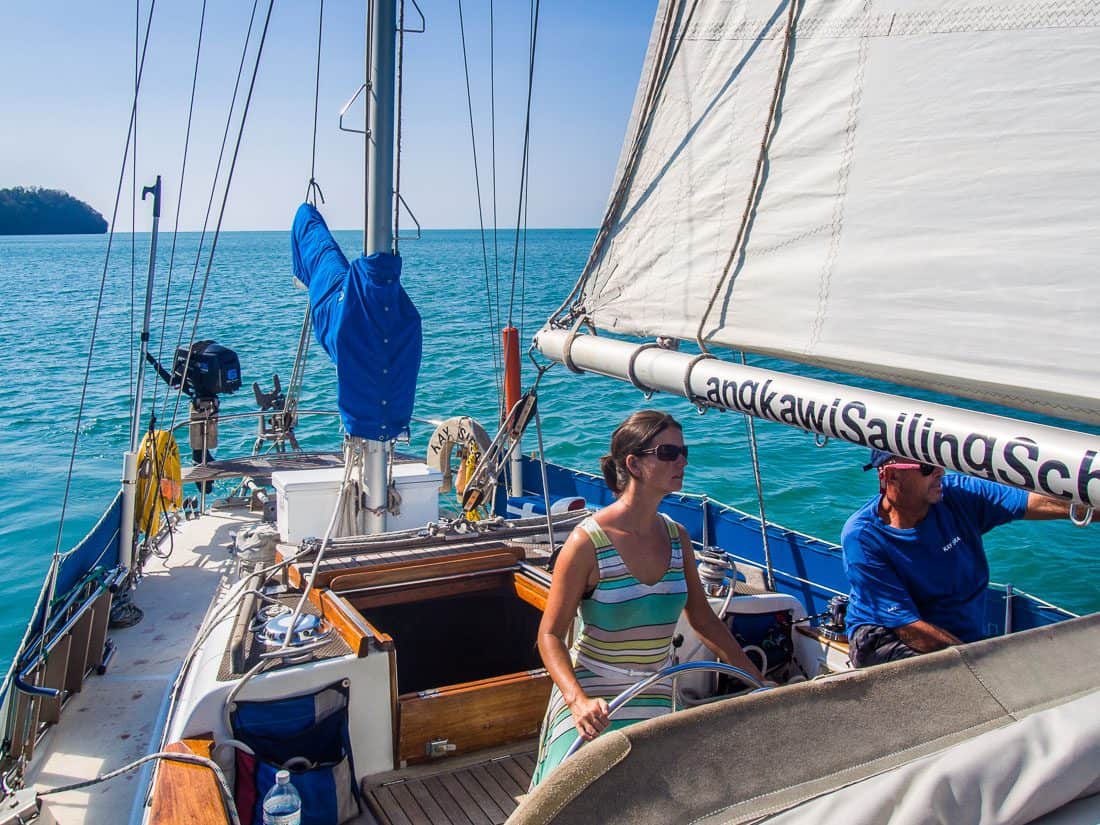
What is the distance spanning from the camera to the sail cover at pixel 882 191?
2072 millimetres

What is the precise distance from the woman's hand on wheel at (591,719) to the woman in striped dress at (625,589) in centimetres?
22

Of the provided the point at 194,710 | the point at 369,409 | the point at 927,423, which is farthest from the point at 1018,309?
the point at 369,409

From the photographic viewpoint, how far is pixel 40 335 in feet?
115

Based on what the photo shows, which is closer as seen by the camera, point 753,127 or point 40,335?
point 753,127

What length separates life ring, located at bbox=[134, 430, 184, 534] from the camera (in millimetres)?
7012

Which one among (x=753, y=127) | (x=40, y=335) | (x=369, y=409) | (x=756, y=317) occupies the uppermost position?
(x=753, y=127)

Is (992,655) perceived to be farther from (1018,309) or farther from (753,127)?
(753,127)

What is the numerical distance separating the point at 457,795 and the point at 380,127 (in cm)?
380

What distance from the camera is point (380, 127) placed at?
5711 millimetres

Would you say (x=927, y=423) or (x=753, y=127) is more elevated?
(x=753, y=127)

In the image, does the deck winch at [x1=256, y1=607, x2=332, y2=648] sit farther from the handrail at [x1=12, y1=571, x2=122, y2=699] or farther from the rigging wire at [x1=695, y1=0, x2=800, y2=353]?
the rigging wire at [x1=695, y1=0, x2=800, y2=353]

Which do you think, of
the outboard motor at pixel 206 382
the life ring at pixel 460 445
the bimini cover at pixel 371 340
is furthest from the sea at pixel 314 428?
the bimini cover at pixel 371 340

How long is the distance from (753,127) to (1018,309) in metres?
1.00

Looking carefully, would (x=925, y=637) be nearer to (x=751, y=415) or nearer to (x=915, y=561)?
(x=915, y=561)
